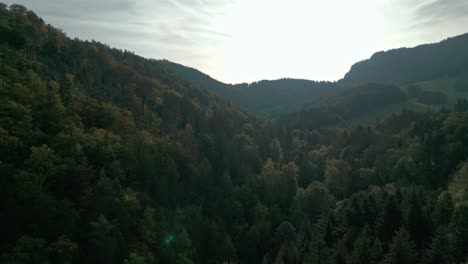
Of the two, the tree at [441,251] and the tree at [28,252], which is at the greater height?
the tree at [441,251]

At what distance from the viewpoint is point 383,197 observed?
7319 centimetres

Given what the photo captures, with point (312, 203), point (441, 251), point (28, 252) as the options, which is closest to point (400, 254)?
point (441, 251)

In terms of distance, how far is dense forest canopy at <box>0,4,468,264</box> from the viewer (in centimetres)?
5619

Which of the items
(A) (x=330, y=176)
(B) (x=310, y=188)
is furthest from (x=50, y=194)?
(A) (x=330, y=176)

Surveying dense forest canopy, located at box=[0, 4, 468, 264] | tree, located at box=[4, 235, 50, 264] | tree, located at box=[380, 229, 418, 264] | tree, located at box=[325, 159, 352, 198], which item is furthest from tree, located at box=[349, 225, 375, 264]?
tree, located at box=[325, 159, 352, 198]

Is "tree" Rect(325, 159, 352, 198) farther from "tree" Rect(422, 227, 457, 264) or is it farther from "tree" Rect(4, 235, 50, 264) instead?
"tree" Rect(4, 235, 50, 264)

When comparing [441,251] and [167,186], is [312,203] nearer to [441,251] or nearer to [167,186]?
[167,186]

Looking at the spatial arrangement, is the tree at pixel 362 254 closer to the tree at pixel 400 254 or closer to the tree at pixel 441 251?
the tree at pixel 400 254

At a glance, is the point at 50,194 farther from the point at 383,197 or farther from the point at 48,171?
the point at 383,197

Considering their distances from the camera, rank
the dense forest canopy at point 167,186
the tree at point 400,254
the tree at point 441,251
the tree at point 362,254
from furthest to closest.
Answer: the dense forest canopy at point 167,186 < the tree at point 362,254 < the tree at point 441,251 < the tree at point 400,254

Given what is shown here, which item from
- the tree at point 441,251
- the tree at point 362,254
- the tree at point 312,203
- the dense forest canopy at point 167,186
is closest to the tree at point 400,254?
the dense forest canopy at point 167,186

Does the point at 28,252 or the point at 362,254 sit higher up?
the point at 362,254

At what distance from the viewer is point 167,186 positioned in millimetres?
88500

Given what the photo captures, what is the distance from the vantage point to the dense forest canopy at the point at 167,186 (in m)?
56.2
